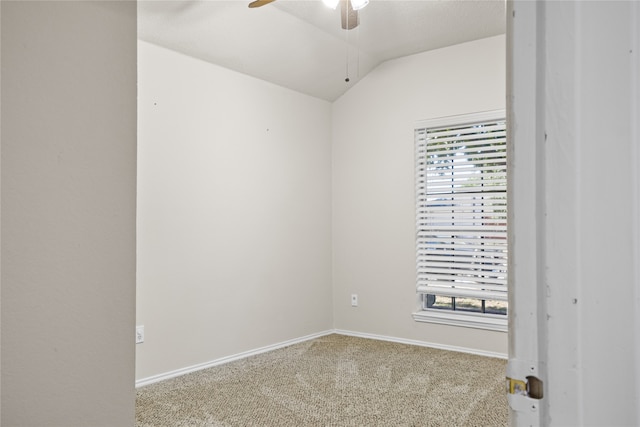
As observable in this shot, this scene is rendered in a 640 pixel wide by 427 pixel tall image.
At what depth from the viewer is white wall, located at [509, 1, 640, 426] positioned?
1.89 ft

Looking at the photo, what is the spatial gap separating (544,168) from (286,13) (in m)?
3.32

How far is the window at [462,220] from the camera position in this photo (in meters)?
4.05

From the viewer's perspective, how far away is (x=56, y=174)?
1.06 m

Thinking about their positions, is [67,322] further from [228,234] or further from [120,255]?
[228,234]

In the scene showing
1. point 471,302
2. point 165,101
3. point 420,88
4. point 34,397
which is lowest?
point 471,302

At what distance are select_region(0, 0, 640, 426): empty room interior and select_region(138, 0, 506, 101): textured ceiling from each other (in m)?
0.02

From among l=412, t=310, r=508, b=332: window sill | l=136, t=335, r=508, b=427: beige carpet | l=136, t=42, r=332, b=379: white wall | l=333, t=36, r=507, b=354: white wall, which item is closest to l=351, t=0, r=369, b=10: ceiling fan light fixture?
l=136, t=42, r=332, b=379: white wall

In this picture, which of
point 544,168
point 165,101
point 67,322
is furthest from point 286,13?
point 544,168

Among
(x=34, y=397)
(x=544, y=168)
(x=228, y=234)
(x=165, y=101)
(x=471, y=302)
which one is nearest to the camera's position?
(x=544, y=168)

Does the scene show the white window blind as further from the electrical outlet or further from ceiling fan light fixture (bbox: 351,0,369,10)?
the electrical outlet

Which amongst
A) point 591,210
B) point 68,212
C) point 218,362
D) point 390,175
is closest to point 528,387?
point 591,210

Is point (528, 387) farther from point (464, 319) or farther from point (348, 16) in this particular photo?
point (464, 319)

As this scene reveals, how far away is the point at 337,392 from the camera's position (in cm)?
312

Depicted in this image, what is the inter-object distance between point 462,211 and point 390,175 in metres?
0.77
